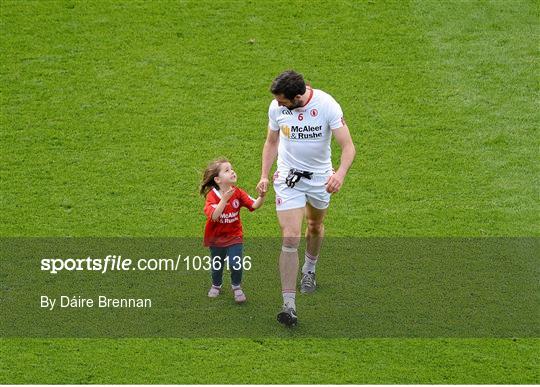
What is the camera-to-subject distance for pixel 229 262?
10289mm

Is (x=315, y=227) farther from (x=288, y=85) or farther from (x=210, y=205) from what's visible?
(x=288, y=85)

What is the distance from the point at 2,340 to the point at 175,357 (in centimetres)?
155

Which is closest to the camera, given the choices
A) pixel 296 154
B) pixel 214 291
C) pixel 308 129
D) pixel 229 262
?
pixel 308 129

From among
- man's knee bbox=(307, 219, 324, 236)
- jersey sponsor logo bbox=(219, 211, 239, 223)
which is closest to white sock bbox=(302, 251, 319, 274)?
man's knee bbox=(307, 219, 324, 236)

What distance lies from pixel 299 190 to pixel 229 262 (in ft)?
3.08

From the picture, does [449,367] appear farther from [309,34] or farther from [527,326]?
[309,34]

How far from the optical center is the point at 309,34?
14.6 m

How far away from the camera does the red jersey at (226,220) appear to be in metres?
10.1

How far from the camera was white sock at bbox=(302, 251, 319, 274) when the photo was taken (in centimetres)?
1071

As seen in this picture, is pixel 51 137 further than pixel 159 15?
No

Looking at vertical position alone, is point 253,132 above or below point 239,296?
above

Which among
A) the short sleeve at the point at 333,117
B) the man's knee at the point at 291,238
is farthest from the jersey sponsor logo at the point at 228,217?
the short sleeve at the point at 333,117

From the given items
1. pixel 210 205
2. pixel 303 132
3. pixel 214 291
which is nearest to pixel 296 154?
pixel 303 132

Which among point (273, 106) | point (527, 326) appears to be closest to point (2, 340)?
point (273, 106)
